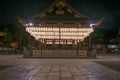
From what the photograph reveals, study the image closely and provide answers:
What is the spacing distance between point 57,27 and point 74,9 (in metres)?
4.60

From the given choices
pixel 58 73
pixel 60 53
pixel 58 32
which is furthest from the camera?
pixel 58 32

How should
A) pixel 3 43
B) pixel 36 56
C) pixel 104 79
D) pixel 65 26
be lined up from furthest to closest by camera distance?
pixel 3 43, pixel 65 26, pixel 36 56, pixel 104 79

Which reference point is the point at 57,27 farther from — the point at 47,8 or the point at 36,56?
the point at 36,56

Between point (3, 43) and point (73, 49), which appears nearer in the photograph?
point (73, 49)

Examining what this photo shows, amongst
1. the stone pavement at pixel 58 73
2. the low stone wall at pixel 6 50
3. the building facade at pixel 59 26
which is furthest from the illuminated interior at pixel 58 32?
the stone pavement at pixel 58 73

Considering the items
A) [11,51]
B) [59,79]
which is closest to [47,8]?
[11,51]

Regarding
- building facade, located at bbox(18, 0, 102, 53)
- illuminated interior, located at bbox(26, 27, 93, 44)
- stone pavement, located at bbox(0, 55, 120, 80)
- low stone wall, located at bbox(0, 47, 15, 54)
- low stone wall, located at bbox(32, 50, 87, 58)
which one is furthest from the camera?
low stone wall, located at bbox(0, 47, 15, 54)

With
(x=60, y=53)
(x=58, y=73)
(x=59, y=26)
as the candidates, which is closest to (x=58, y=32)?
(x=59, y=26)

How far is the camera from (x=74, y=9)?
1809 inches

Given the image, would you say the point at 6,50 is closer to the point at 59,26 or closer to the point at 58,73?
the point at 59,26

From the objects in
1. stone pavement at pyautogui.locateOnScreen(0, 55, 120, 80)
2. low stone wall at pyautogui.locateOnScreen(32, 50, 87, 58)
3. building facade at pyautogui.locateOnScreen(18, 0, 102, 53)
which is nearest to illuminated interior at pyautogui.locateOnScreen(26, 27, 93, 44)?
building facade at pyautogui.locateOnScreen(18, 0, 102, 53)

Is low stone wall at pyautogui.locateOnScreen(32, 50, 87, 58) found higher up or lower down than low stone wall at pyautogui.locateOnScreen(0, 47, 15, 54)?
lower down

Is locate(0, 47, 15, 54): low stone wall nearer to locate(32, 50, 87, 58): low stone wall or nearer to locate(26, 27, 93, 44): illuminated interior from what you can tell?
locate(26, 27, 93, 44): illuminated interior

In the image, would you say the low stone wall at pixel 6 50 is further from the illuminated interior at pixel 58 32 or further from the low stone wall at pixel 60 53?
the low stone wall at pixel 60 53
